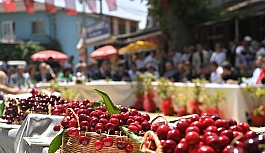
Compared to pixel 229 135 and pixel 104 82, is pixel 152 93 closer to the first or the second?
pixel 104 82

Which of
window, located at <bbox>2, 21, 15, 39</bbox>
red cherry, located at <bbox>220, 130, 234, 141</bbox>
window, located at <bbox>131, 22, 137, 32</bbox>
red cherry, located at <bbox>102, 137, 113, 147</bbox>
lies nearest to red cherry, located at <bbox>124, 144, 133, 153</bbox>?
red cherry, located at <bbox>102, 137, 113, 147</bbox>

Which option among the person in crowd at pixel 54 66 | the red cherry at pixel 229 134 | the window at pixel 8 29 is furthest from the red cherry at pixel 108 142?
the window at pixel 8 29

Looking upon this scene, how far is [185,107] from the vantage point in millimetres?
11000

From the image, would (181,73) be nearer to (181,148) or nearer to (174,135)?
(174,135)

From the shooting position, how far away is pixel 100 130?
288cm

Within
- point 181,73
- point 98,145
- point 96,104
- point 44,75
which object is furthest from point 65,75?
point 98,145

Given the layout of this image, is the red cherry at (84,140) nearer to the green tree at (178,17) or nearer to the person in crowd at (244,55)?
the person in crowd at (244,55)

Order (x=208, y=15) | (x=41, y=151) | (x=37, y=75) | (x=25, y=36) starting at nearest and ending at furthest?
(x=41, y=151), (x=37, y=75), (x=208, y=15), (x=25, y=36)

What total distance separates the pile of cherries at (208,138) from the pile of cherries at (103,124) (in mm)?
369

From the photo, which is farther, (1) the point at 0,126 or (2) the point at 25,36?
(2) the point at 25,36

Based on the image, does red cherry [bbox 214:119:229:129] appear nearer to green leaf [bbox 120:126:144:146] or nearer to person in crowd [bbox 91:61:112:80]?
green leaf [bbox 120:126:144:146]

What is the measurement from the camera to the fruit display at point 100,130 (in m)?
2.77

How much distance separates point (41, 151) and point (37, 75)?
34.5ft

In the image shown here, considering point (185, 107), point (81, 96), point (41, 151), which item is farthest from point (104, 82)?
point (41, 151)
